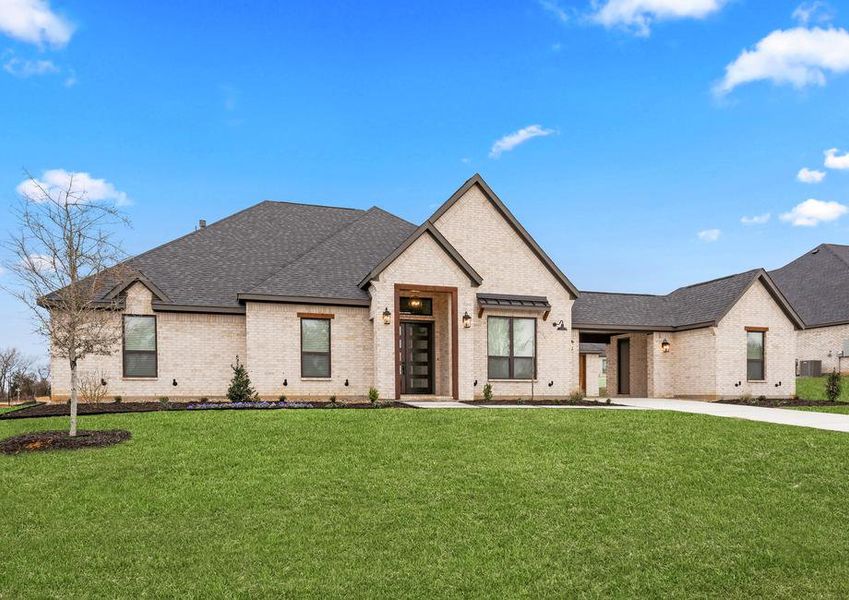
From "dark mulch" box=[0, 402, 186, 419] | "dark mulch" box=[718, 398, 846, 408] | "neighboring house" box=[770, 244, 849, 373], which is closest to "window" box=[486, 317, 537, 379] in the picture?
"dark mulch" box=[718, 398, 846, 408]

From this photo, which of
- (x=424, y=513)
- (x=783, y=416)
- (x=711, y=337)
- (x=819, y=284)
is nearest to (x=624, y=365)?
(x=711, y=337)

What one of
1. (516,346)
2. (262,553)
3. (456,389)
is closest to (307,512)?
(262,553)

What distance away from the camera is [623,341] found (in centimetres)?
3016

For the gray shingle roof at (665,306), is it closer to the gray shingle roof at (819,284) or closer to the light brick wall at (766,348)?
the light brick wall at (766,348)

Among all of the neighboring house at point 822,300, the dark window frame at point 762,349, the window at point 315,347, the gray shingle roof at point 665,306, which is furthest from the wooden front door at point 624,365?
the window at point 315,347

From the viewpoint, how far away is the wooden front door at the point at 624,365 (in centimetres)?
2972

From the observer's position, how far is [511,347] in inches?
946

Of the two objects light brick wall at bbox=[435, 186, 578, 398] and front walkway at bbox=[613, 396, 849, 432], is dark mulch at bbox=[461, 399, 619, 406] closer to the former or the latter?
light brick wall at bbox=[435, 186, 578, 398]

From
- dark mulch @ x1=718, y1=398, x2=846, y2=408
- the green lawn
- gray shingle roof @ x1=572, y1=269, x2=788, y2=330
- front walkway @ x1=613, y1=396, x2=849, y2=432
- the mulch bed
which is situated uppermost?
gray shingle roof @ x1=572, y1=269, x2=788, y2=330

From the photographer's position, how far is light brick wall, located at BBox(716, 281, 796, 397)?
26297mm

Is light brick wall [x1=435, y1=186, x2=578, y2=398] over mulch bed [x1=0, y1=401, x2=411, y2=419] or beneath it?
over

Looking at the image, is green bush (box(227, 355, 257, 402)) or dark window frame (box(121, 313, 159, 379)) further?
dark window frame (box(121, 313, 159, 379))

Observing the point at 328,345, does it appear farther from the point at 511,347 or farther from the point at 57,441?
the point at 57,441

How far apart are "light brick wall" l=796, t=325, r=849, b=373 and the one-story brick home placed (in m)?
13.3
